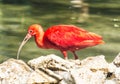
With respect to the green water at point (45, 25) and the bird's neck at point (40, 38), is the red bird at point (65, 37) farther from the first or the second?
the green water at point (45, 25)

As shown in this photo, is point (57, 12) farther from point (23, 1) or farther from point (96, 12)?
point (23, 1)

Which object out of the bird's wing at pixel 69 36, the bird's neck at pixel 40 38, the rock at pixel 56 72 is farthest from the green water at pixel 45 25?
the rock at pixel 56 72

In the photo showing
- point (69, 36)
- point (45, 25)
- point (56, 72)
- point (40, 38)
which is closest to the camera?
point (56, 72)

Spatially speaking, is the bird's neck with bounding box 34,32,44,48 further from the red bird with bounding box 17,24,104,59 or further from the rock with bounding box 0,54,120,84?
the rock with bounding box 0,54,120,84

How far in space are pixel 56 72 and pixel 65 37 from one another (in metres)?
1.04

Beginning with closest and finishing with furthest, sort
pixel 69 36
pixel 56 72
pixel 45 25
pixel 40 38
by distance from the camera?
pixel 56 72 < pixel 69 36 < pixel 40 38 < pixel 45 25

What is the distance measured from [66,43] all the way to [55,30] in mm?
200

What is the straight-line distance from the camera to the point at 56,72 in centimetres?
509

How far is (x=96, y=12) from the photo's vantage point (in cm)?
1427

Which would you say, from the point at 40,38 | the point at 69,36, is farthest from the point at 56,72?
the point at 40,38

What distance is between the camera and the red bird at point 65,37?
600 cm

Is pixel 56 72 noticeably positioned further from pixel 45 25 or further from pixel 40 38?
pixel 45 25

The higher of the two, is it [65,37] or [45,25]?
[65,37]

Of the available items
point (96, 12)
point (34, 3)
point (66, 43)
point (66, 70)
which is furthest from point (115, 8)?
point (66, 70)
